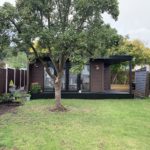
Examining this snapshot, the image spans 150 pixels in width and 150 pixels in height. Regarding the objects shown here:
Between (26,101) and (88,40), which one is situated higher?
(88,40)

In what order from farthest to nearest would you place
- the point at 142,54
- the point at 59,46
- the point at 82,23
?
1. the point at 142,54
2. the point at 82,23
3. the point at 59,46

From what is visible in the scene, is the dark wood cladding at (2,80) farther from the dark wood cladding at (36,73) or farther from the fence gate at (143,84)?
the fence gate at (143,84)

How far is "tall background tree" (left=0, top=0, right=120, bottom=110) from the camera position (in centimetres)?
1065

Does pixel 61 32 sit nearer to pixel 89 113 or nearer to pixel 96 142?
pixel 89 113

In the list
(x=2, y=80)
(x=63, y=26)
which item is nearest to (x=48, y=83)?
(x=2, y=80)

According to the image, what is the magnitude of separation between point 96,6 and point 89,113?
4.07 meters

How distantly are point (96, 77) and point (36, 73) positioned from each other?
3.91 metres

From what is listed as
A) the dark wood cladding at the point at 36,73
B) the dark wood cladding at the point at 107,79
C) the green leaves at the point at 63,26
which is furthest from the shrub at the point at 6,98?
the dark wood cladding at the point at 107,79

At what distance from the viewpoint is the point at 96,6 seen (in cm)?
1088

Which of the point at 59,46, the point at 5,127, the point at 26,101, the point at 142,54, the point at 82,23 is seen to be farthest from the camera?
the point at 142,54

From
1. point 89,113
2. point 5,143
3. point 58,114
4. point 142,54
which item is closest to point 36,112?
point 58,114

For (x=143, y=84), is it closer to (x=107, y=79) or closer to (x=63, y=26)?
(x=107, y=79)

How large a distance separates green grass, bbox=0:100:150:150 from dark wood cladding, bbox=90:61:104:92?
25.4 ft

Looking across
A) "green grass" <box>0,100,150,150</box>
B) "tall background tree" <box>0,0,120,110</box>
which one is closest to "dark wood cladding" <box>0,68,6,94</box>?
"tall background tree" <box>0,0,120,110</box>
